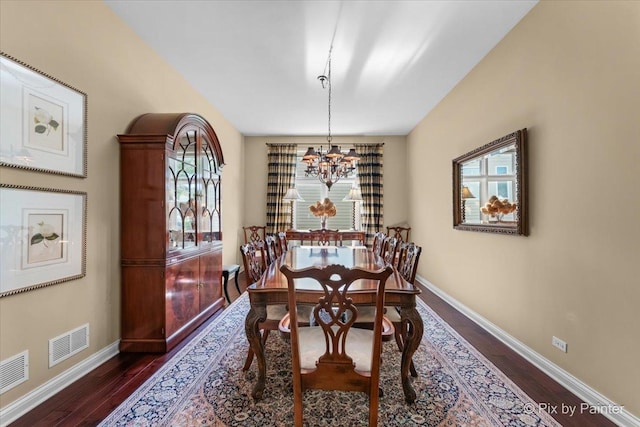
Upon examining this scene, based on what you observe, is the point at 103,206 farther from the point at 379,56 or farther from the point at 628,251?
the point at 628,251

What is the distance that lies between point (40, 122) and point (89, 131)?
0.39 m

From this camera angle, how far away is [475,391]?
1.93 meters

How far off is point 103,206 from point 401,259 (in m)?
2.55

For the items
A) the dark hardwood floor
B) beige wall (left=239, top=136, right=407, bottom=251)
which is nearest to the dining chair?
the dark hardwood floor

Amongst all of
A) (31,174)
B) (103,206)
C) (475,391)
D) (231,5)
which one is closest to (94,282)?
(103,206)

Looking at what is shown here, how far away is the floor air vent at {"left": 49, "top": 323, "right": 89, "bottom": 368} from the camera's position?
6.25 feet

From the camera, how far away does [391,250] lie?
9.16 ft

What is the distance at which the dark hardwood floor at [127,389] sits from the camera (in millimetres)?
1667

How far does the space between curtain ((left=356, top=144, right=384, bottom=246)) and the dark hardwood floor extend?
3.36 metres

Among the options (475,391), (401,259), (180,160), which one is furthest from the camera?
(180,160)

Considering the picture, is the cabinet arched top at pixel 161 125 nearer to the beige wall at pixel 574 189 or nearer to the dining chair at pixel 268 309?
→ the dining chair at pixel 268 309

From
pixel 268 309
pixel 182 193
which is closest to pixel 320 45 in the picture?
pixel 182 193

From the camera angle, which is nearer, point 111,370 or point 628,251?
point 628,251

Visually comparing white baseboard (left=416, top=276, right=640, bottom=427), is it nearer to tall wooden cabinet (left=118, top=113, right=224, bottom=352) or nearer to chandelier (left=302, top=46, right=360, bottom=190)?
chandelier (left=302, top=46, right=360, bottom=190)
